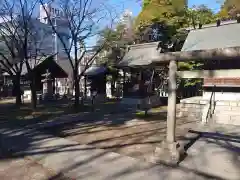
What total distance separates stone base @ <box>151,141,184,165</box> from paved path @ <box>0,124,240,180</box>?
0.56ft

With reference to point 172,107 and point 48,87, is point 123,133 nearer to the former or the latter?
point 172,107

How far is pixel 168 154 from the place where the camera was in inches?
213

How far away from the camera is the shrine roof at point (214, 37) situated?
1127 centimetres

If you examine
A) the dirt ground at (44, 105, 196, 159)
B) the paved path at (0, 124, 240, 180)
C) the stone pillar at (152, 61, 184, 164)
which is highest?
the stone pillar at (152, 61, 184, 164)

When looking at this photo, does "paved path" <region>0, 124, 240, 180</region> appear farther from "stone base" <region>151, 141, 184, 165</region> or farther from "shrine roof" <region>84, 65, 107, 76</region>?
"shrine roof" <region>84, 65, 107, 76</region>

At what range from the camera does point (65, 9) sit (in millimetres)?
15453

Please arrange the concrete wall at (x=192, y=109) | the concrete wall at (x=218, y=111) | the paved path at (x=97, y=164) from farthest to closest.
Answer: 1. the concrete wall at (x=192, y=109)
2. the concrete wall at (x=218, y=111)
3. the paved path at (x=97, y=164)

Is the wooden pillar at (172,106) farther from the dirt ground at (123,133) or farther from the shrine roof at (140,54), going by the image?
the shrine roof at (140,54)

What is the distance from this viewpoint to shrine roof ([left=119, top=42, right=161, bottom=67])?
16.6 metres

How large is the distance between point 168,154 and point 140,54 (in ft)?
42.9

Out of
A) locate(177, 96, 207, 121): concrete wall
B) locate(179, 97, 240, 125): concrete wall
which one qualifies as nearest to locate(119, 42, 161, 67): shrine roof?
locate(177, 96, 207, 121): concrete wall

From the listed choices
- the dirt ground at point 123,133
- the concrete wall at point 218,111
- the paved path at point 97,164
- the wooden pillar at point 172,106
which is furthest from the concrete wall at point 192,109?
the wooden pillar at point 172,106

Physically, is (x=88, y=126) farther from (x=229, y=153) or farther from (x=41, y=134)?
(x=229, y=153)

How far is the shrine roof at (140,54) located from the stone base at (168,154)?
34.6ft
